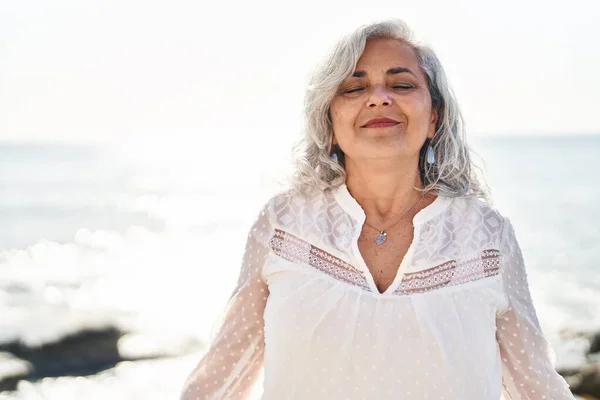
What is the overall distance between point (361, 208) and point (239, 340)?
1.86 feet

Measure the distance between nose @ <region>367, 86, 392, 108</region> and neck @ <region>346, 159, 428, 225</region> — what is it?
207mm

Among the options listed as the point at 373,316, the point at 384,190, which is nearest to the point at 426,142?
the point at 384,190

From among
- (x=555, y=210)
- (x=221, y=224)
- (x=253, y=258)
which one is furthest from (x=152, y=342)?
(x=555, y=210)

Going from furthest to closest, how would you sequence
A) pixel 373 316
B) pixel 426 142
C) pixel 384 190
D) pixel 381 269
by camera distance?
pixel 426 142 < pixel 384 190 < pixel 381 269 < pixel 373 316

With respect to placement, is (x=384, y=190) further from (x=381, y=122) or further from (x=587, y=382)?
(x=587, y=382)

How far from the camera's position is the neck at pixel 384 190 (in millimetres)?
2645

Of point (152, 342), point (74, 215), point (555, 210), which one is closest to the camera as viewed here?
point (152, 342)

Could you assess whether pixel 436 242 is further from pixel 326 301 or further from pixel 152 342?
pixel 152 342

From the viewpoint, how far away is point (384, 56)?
2594 mm

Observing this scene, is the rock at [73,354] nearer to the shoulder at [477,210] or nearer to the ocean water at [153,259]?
the ocean water at [153,259]

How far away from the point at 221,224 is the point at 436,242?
45.9 ft

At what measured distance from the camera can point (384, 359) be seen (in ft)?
7.84

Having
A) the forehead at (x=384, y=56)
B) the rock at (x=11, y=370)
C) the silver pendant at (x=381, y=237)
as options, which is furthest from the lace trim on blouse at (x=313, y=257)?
the rock at (x=11, y=370)

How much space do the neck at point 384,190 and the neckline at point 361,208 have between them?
0.03m
